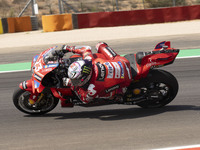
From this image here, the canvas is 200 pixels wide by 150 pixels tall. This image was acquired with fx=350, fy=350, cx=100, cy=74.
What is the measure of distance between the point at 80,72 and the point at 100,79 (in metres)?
0.46

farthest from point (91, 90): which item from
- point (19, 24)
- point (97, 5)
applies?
point (97, 5)

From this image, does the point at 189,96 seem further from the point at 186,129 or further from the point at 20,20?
the point at 20,20

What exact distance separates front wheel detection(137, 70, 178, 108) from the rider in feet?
1.41

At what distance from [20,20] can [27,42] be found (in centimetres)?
422

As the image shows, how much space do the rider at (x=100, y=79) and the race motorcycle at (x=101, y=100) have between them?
0.15 meters

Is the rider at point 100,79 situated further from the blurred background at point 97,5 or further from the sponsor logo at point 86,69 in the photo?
the blurred background at point 97,5

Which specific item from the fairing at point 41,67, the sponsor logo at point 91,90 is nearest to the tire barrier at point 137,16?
the fairing at point 41,67

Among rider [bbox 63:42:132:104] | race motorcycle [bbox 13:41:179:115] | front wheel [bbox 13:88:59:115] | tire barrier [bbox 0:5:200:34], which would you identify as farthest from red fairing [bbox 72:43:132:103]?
tire barrier [bbox 0:5:200:34]

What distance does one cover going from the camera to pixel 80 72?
515cm

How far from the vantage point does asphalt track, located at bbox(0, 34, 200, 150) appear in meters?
4.94

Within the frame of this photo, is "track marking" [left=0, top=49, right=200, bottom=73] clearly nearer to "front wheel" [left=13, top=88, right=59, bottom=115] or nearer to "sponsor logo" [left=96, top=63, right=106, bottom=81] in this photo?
"front wheel" [left=13, top=88, right=59, bottom=115]

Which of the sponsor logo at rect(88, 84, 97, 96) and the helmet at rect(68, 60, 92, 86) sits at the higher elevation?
the helmet at rect(68, 60, 92, 86)

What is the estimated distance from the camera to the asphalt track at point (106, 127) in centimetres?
494

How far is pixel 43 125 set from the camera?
584cm
